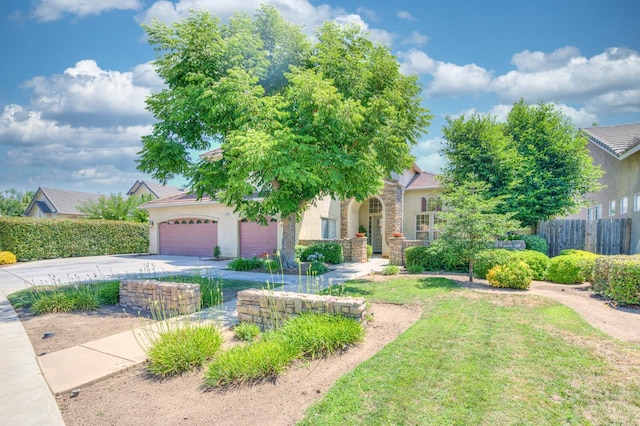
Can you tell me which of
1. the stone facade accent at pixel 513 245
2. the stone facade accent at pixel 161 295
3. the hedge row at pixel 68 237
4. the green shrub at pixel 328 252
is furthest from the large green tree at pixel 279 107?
the hedge row at pixel 68 237

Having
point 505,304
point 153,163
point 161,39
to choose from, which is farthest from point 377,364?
point 161,39

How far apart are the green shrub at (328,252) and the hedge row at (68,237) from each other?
16.3 meters

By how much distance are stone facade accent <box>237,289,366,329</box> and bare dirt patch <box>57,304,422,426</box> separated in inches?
35.9

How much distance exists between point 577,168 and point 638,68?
4.26 meters

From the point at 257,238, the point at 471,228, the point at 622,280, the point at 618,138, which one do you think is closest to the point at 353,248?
the point at 257,238

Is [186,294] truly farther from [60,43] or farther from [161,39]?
[60,43]

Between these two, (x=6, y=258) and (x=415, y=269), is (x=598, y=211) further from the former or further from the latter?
(x=6, y=258)

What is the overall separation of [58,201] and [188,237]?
899 inches

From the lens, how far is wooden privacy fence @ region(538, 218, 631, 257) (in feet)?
43.4

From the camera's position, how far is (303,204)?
42.2ft

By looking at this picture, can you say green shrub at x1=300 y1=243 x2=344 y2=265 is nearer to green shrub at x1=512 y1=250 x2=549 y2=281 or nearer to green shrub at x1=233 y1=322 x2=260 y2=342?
green shrub at x1=512 y1=250 x2=549 y2=281

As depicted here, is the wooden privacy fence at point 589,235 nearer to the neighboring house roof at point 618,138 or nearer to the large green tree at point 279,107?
the neighboring house roof at point 618,138

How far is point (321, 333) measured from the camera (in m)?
5.00

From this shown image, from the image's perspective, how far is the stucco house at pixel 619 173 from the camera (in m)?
12.5
